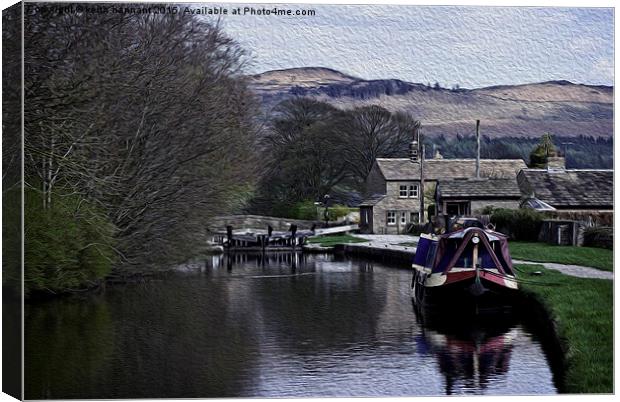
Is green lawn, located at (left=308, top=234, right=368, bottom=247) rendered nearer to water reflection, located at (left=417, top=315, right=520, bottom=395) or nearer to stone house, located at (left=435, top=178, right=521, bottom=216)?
stone house, located at (left=435, top=178, right=521, bottom=216)

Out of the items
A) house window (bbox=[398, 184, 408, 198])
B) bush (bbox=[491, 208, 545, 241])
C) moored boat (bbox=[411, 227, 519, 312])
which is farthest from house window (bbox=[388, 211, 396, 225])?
bush (bbox=[491, 208, 545, 241])

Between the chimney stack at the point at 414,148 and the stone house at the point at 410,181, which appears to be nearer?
the stone house at the point at 410,181

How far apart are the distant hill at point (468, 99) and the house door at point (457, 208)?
0.88 metres

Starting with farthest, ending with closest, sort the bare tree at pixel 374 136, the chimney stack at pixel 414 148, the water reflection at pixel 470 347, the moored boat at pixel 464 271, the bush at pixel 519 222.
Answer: the moored boat at pixel 464 271 → the chimney stack at pixel 414 148 → the bush at pixel 519 222 → the bare tree at pixel 374 136 → the water reflection at pixel 470 347

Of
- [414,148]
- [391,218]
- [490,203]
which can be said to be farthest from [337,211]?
[490,203]

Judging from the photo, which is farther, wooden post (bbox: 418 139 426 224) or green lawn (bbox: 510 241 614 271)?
wooden post (bbox: 418 139 426 224)

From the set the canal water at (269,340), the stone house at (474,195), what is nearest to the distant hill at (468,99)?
the stone house at (474,195)

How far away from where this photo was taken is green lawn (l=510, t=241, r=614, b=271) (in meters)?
11.4

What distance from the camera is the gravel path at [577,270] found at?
1141cm

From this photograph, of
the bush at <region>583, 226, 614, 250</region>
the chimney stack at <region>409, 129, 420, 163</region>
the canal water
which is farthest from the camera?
the chimney stack at <region>409, 129, 420, 163</region>

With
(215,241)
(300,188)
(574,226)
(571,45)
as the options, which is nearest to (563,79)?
(571,45)

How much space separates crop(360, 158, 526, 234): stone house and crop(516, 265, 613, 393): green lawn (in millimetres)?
891

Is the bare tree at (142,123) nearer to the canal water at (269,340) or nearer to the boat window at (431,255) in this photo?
the canal water at (269,340)

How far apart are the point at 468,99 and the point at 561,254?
177 centimetres
